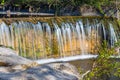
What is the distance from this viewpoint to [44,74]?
406cm

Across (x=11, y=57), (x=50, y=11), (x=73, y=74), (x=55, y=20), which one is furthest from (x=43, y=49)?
(x=73, y=74)

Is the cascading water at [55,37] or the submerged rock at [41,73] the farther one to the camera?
the cascading water at [55,37]

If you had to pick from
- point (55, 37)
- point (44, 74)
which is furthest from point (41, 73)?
point (55, 37)

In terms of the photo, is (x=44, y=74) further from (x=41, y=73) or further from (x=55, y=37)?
(x=55, y=37)

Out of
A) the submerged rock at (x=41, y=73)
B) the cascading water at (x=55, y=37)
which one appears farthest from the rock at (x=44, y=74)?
the cascading water at (x=55, y=37)

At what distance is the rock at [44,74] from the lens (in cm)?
379

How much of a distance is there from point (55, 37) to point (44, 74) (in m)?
11.3

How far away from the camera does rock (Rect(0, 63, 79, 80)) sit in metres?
3.79

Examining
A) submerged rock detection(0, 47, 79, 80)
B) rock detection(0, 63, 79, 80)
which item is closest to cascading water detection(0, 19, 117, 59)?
submerged rock detection(0, 47, 79, 80)

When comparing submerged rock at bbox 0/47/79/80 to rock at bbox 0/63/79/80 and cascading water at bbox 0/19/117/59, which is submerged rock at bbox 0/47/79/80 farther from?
cascading water at bbox 0/19/117/59

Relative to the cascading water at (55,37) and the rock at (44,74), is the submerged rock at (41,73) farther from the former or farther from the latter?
the cascading water at (55,37)

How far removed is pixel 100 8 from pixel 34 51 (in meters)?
6.06

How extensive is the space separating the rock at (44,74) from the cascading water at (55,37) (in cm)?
947

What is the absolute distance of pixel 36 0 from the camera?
1961cm
